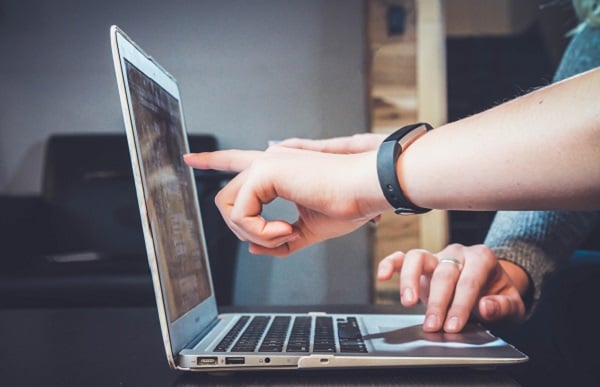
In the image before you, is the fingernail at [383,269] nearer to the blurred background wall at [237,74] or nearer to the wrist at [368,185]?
the wrist at [368,185]

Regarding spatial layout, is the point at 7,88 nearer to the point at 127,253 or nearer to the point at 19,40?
the point at 19,40

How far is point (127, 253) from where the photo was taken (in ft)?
7.76

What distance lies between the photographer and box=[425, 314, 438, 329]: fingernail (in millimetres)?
623

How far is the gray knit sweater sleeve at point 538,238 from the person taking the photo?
2.88ft

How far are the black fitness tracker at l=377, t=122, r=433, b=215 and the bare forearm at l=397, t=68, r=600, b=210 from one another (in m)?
0.01

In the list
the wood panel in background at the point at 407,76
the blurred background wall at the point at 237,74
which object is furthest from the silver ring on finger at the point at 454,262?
the blurred background wall at the point at 237,74

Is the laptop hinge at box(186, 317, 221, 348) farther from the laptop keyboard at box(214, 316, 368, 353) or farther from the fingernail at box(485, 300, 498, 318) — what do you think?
the fingernail at box(485, 300, 498, 318)

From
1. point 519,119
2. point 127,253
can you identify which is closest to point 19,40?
point 127,253

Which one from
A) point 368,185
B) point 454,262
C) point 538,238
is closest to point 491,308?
point 454,262

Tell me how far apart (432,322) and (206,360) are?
0.27 meters

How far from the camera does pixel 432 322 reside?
2.05 ft

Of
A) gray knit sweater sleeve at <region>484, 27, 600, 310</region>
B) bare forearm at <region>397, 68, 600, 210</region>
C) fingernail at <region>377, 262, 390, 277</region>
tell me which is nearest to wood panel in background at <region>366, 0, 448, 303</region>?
gray knit sweater sleeve at <region>484, 27, 600, 310</region>

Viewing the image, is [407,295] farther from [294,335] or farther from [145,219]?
[145,219]

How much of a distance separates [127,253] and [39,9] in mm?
1297
